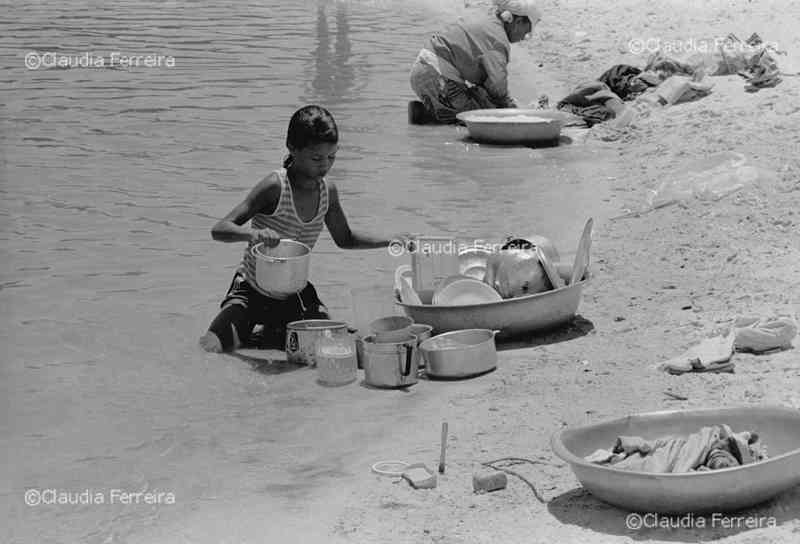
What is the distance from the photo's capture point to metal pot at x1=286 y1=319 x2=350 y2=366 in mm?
6416

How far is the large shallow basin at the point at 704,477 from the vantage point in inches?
165

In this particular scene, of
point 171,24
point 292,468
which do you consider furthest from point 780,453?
point 171,24

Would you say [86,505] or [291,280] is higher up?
[291,280]

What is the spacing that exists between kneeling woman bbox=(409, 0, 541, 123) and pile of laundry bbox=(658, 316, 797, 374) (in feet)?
20.0

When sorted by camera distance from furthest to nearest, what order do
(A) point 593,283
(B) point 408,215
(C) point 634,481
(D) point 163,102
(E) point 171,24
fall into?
1. (E) point 171,24
2. (D) point 163,102
3. (B) point 408,215
4. (A) point 593,283
5. (C) point 634,481

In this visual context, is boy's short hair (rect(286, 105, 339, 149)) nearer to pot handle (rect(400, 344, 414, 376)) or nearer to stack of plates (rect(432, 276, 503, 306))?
stack of plates (rect(432, 276, 503, 306))

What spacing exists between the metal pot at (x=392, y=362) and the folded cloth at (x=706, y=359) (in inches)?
45.5

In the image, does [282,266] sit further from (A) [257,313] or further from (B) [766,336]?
(B) [766,336]

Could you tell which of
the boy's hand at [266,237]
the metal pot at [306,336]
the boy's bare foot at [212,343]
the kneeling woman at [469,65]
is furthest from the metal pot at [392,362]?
the kneeling woman at [469,65]

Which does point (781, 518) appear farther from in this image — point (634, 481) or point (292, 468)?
point (292, 468)

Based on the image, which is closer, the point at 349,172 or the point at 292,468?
the point at 292,468

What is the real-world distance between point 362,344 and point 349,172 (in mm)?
4996

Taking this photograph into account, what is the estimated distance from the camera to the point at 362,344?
6.36 metres

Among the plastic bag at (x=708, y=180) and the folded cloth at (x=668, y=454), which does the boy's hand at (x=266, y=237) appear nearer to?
the folded cloth at (x=668, y=454)
